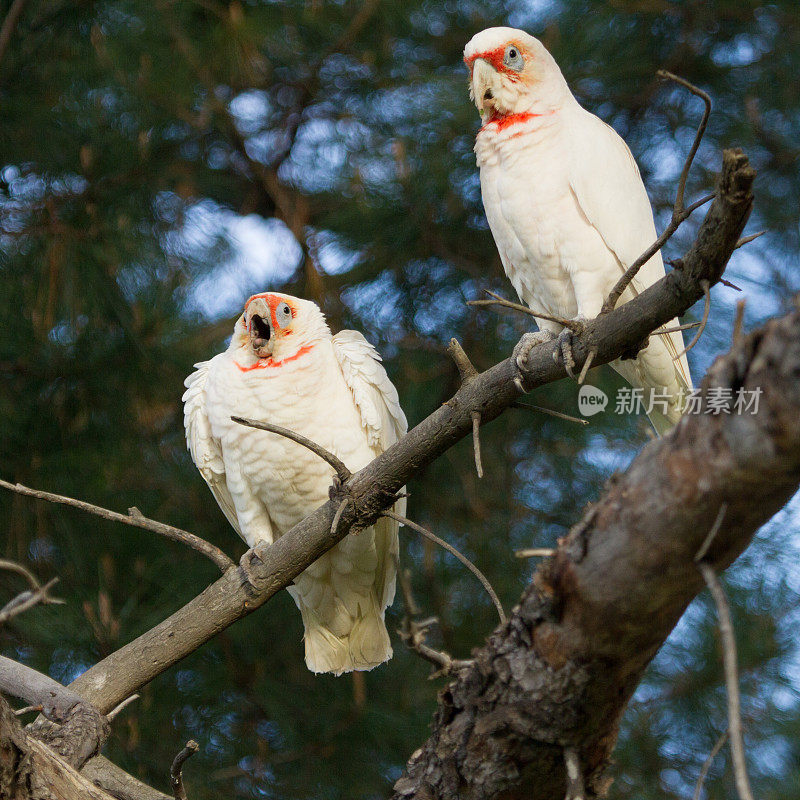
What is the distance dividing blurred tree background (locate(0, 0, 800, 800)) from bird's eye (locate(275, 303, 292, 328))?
926 millimetres

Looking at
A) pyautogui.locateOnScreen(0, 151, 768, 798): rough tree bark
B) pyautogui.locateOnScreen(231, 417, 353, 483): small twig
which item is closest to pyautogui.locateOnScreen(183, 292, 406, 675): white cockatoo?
pyautogui.locateOnScreen(231, 417, 353, 483): small twig

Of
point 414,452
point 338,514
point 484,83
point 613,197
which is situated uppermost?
point 484,83

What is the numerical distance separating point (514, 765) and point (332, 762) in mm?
2355

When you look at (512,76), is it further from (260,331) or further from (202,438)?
(202,438)

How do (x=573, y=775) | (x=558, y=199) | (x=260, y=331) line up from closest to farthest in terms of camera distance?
(x=573, y=775) → (x=558, y=199) → (x=260, y=331)

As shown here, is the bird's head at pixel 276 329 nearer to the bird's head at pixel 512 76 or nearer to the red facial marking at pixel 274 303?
the red facial marking at pixel 274 303

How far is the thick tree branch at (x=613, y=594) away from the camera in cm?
91

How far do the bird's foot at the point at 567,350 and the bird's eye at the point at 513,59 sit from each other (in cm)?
107

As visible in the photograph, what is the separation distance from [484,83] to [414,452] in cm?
124

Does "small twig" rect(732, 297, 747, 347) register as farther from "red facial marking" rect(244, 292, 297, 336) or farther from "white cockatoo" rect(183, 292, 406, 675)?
"red facial marking" rect(244, 292, 297, 336)

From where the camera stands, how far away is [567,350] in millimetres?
1649

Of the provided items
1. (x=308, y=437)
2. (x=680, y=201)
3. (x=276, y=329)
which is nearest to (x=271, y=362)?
(x=276, y=329)

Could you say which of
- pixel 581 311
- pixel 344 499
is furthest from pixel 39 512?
pixel 581 311

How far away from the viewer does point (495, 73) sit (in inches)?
95.5
